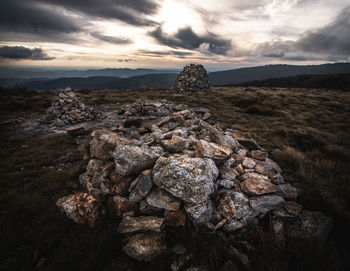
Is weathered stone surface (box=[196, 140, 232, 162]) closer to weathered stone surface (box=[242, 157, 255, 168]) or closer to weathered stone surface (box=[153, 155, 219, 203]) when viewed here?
weathered stone surface (box=[153, 155, 219, 203])

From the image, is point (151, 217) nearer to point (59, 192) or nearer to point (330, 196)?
point (59, 192)

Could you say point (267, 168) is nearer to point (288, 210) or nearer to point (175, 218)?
point (288, 210)

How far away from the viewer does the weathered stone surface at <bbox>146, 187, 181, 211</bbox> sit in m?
3.50

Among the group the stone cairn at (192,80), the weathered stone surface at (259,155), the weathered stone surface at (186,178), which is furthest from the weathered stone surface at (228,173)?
the stone cairn at (192,80)

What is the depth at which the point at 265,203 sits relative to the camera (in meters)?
3.77

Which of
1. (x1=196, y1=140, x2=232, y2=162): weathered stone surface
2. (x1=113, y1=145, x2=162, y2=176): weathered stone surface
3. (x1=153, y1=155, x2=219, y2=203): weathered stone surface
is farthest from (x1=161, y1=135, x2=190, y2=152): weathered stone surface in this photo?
(x1=153, y1=155, x2=219, y2=203): weathered stone surface

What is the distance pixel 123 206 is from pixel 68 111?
1268 cm

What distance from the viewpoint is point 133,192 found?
155 inches

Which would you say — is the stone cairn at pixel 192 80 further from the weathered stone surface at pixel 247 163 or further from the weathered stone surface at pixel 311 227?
the weathered stone surface at pixel 311 227

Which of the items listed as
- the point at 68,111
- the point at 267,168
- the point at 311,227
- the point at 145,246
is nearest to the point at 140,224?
the point at 145,246

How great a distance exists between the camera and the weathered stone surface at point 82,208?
363 cm

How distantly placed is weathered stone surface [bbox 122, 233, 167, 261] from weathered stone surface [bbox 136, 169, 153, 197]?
35.4 inches

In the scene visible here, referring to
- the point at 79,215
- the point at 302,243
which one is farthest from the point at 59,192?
the point at 302,243

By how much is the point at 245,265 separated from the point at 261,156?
13.1 feet
